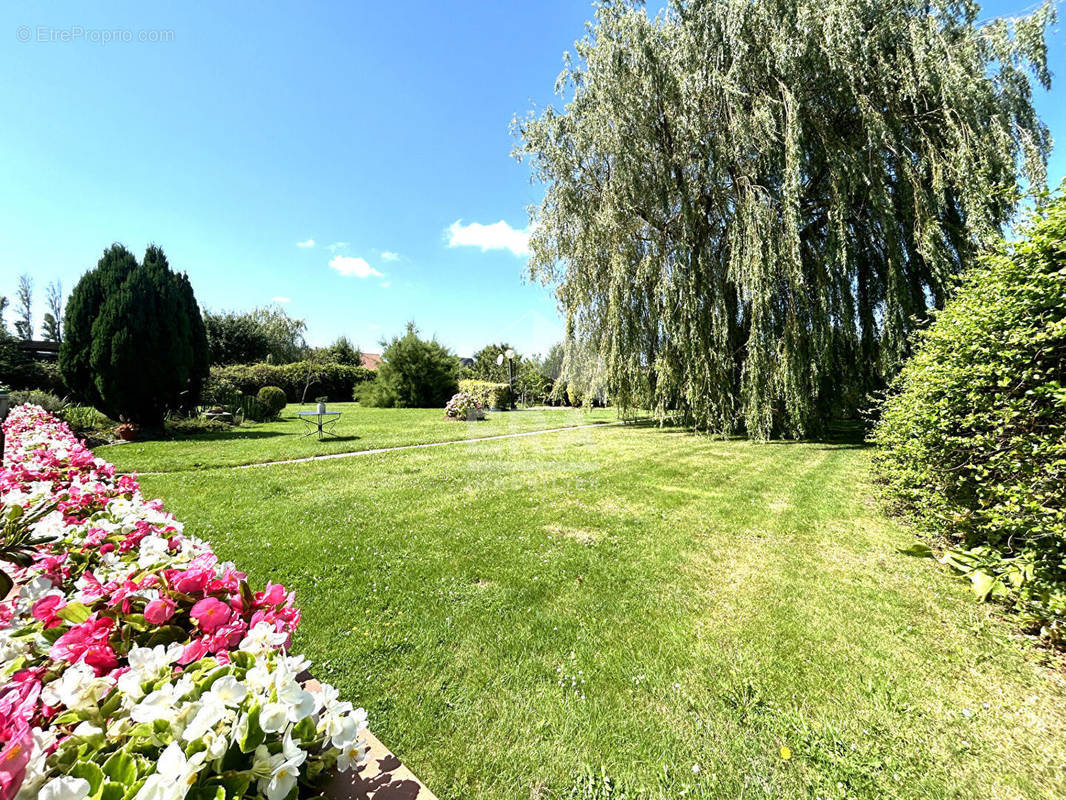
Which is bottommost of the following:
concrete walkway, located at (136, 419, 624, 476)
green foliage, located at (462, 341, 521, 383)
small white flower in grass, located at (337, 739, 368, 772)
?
concrete walkway, located at (136, 419, 624, 476)

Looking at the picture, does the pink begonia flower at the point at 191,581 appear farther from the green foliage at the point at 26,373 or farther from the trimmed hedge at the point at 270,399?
the green foliage at the point at 26,373

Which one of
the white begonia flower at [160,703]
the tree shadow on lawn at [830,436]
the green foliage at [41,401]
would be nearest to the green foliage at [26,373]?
the green foliage at [41,401]

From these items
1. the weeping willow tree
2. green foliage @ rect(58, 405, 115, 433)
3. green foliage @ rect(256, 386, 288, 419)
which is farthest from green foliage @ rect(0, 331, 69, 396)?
the weeping willow tree

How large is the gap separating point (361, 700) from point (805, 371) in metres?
8.74

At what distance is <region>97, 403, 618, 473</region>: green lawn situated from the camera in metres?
6.77

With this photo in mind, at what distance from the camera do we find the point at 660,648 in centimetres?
228

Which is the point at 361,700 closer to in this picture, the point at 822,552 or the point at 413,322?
the point at 822,552

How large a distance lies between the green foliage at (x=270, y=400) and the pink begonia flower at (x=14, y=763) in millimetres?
15643

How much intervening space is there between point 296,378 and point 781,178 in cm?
2318

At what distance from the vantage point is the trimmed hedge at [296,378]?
2025 cm

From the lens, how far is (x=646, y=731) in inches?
→ 69.6

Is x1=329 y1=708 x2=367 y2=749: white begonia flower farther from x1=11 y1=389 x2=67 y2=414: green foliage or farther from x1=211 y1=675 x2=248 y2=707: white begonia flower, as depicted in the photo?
Answer: x1=11 y1=389 x2=67 y2=414: green foliage

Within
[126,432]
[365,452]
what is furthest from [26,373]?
[365,452]

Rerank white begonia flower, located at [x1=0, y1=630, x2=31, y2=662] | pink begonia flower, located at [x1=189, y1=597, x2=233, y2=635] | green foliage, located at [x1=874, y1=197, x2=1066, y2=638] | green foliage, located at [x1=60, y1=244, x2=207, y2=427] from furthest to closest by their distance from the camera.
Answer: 1. green foliage, located at [x1=60, y1=244, x2=207, y2=427]
2. green foliage, located at [x1=874, y1=197, x2=1066, y2=638]
3. pink begonia flower, located at [x1=189, y1=597, x2=233, y2=635]
4. white begonia flower, located at [x1=0, y1=630, x2=31, y2=662]
